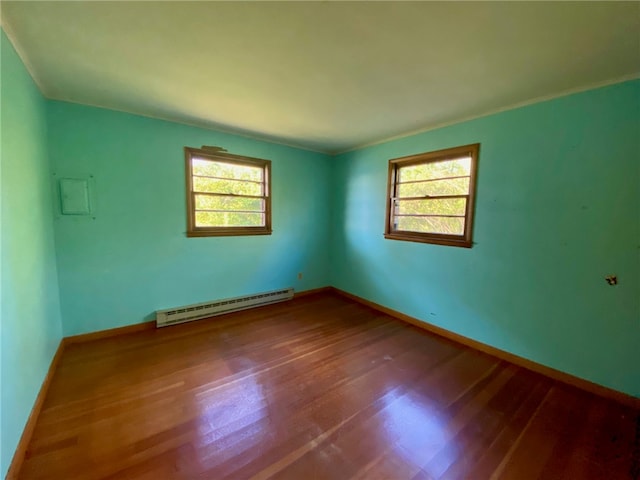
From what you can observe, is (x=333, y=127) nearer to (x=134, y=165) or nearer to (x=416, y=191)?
(x=416, y=191)

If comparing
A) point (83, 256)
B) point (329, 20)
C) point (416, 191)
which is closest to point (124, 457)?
point (83, 256)

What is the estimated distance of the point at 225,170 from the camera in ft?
11.1

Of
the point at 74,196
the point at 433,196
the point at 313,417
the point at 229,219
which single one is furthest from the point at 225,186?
the point at 313,417

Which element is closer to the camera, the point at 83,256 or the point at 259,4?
the point at 259,4

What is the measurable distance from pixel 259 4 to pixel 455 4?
3.11 ft

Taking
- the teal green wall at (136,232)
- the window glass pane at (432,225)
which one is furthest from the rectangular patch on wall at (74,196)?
the window glass pane at (432,225)

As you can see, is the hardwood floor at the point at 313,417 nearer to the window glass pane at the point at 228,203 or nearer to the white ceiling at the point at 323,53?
the window glass pane at the point at 228,203

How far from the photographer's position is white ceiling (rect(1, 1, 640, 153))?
1295 millimetres

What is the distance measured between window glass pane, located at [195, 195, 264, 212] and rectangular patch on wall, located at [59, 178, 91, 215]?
1.02m

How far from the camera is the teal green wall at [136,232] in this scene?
2492 mm

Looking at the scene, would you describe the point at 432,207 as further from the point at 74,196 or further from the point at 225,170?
the point at 74,196

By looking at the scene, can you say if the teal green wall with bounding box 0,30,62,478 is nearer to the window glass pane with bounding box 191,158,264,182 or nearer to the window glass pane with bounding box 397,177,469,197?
the window glass pane with bounding box 191,158,264,182

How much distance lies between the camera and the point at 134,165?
2730 millimetres

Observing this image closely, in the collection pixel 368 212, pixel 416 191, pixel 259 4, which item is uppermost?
pixel 259 4
